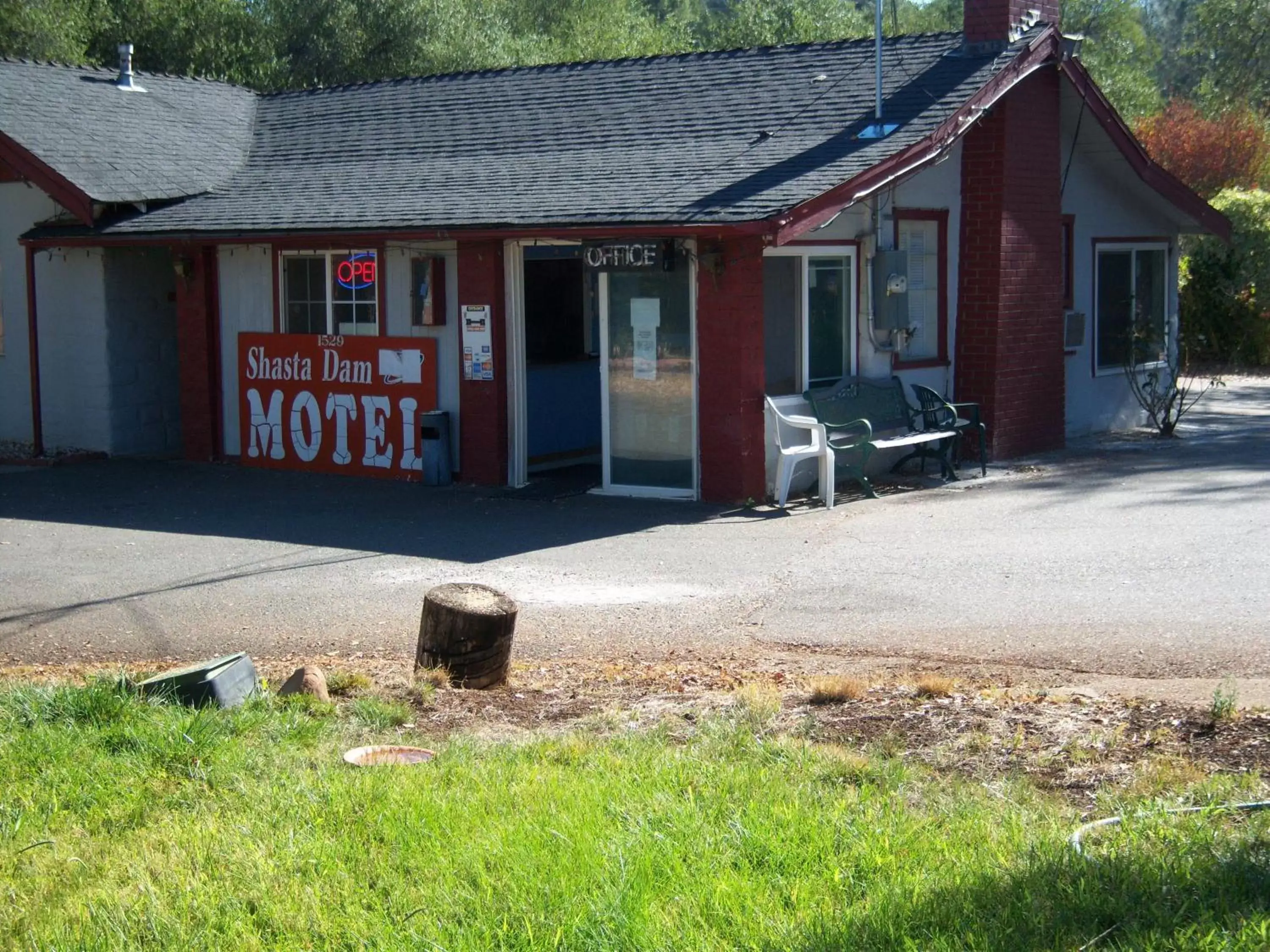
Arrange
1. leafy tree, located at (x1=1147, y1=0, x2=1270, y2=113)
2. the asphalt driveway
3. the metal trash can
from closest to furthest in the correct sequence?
the asphalt driveway → the metal trash can → leafy tree, located at (x1=1147, y1=0, x2=1270, y2=113)

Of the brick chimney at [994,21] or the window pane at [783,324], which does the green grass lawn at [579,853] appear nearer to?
the window pane at [783,324]

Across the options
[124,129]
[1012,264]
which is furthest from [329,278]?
[1012,264]

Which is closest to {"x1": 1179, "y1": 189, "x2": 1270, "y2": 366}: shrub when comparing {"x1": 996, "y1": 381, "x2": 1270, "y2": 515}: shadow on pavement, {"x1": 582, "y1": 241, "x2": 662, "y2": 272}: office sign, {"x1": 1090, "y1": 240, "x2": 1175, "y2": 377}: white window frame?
{"x1": 996, "y1": 381, "x2": 1270, "y2": 515}: shadow on pavement

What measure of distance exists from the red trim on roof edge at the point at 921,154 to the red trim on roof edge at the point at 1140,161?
1.83 ft

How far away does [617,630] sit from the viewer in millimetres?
9188

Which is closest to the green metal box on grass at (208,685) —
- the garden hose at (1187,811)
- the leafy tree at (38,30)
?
the garden hose at (1187,811)

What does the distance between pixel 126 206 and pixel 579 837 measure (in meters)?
14.3

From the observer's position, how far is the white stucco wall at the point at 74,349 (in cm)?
1806

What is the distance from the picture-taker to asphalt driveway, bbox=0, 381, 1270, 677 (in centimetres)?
888

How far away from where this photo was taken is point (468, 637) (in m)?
7.66

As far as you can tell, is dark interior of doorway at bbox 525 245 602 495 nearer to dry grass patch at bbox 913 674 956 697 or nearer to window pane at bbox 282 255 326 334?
window pane at bbox 282 255 326 334

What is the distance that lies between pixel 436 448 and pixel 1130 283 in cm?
914

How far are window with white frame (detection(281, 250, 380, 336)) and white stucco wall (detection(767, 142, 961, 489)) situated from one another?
4790mm

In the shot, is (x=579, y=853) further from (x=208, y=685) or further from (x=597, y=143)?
(x=597, y=143)
